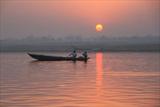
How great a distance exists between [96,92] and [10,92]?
3419mm

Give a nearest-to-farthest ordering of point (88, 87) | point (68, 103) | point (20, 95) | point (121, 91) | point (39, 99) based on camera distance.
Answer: point (68, 103) < point (39, 99) < point (20, 95) < point (121, 91) < point (88, 87)

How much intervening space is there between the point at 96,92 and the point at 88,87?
6.53 feet

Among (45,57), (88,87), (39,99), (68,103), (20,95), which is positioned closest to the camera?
(68,103)

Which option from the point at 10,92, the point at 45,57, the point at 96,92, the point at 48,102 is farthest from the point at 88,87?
the point at 45,57

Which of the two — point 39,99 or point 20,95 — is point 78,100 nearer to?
point 39,99

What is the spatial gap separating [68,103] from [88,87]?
5152 millimetres

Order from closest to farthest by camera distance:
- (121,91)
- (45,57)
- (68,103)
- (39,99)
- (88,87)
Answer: (68,103), (39,99), (121,91), (88,87), (45,57)

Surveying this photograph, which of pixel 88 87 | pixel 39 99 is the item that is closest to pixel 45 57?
pixel 88 87

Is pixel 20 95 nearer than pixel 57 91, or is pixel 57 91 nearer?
pixel 20 95

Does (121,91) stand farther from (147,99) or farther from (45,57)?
(45,57)

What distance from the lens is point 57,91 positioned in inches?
749

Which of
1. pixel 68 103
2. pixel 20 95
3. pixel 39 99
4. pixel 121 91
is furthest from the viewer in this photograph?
pixel 121 91

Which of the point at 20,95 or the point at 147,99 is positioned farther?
the point at 20,95

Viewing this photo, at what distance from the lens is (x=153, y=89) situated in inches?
779
